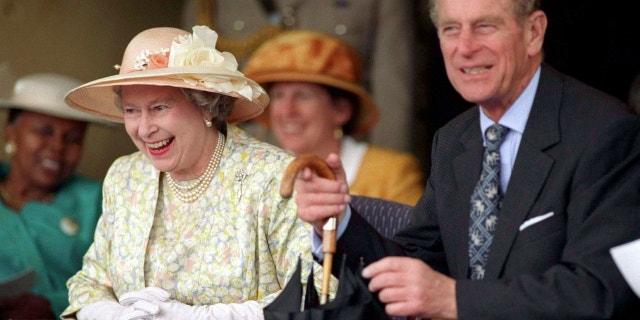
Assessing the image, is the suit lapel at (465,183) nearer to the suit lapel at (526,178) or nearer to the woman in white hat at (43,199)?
the suit lapel at (526,178)

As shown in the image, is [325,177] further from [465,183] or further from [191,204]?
[191,204]

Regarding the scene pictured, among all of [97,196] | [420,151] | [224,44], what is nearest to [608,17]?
[420,151]

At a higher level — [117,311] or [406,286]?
[406,286]

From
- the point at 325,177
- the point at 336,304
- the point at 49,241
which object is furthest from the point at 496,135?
the point at 49,241

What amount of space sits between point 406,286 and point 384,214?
0.93m

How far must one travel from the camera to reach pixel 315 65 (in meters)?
4.71

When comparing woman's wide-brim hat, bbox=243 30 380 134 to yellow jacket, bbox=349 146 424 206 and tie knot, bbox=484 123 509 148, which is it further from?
tie knot, bbox=484 123 509 148

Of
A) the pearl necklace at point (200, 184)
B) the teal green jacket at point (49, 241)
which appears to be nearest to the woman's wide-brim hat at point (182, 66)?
the pearl necklace at point (200, 184)

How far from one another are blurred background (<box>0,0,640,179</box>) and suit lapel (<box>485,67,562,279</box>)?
280 centimetres

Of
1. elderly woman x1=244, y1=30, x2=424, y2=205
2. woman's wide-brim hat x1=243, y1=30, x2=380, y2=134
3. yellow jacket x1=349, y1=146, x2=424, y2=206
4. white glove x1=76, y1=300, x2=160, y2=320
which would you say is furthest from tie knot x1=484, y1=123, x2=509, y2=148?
woman's wide-brim hat x1=243, y1=30, x2=380, y2=134

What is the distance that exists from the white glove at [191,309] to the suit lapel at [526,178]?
0.66 metres

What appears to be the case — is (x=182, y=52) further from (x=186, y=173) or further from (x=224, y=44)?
(x=224, y=44)

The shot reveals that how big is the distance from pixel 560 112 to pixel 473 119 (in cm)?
32

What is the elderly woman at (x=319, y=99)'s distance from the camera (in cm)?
469
